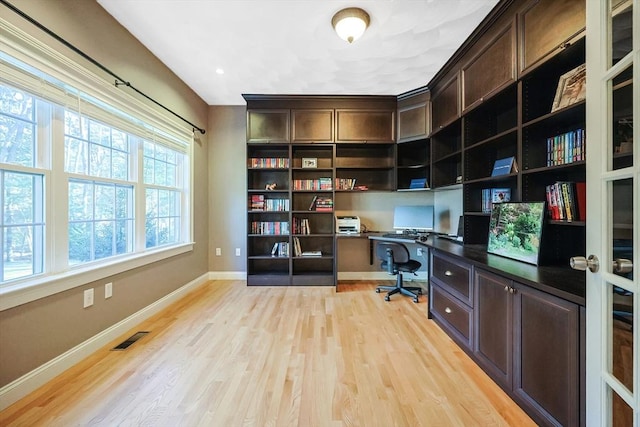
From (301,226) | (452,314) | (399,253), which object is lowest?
(452,314)

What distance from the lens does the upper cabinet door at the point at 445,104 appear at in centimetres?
266

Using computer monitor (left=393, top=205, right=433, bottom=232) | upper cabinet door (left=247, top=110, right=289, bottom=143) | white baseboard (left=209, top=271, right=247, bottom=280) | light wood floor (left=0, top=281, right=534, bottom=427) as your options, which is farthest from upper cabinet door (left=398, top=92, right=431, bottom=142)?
white baseboard (left=209, top=271, right=247, bottom=280)

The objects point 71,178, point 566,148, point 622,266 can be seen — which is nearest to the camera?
point 622,266

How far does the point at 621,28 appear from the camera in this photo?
2.73ft

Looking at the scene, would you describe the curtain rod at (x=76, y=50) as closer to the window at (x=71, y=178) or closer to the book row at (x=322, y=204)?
the window at (x=71, y=178)

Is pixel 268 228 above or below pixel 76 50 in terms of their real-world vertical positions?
below

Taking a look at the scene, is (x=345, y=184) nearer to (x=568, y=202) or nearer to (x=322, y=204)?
(x=322, y=204)

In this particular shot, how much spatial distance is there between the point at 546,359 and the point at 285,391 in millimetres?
1420

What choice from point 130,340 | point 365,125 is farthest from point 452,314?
point 130,340

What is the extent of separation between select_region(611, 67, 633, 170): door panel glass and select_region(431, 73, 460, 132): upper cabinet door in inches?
73.7

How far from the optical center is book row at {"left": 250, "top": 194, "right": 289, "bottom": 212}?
375 centimetres

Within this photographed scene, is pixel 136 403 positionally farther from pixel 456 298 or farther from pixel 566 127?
pixel 566 127

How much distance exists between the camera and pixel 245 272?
4008 mm

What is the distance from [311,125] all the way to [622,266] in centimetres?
335
